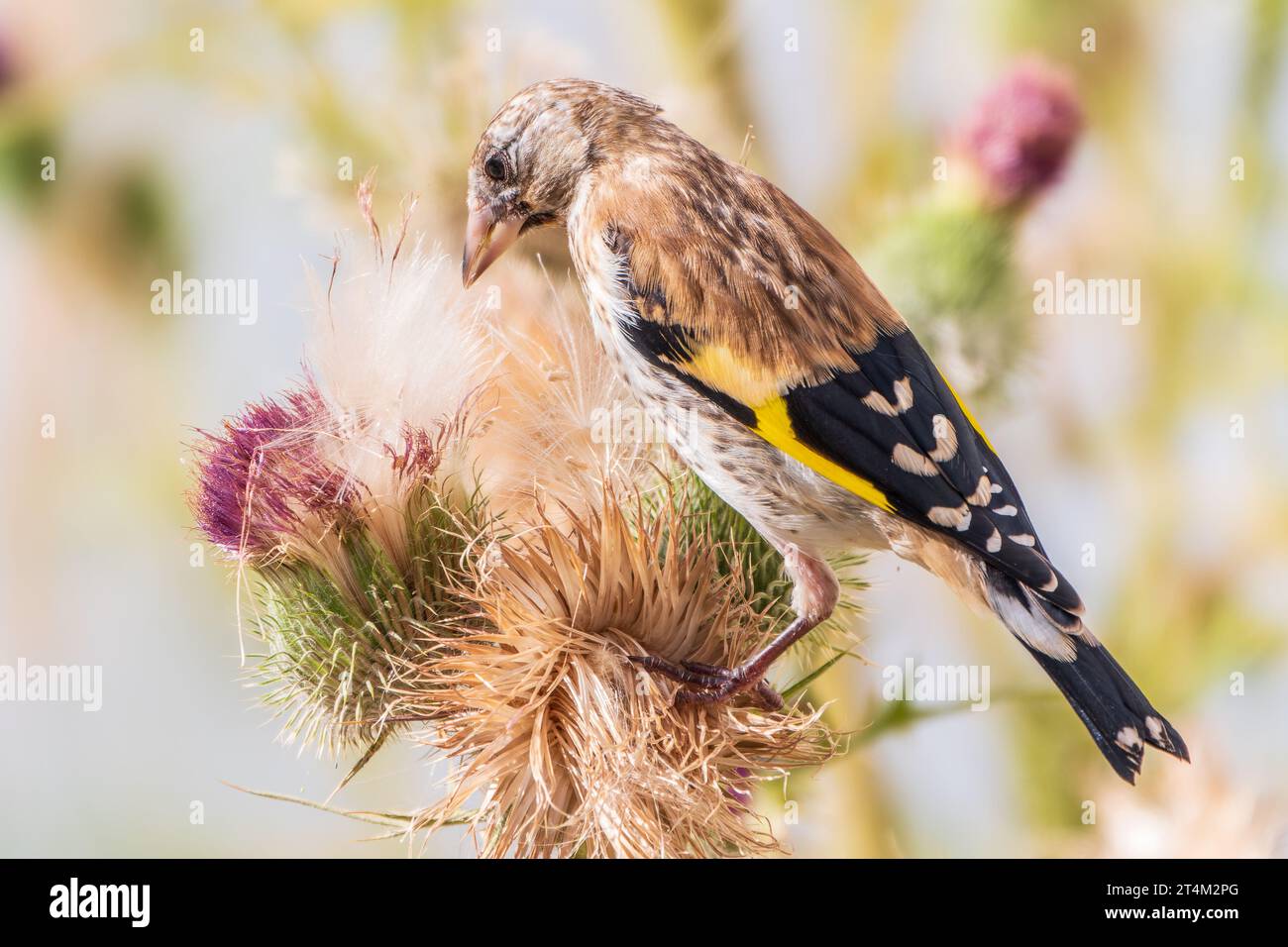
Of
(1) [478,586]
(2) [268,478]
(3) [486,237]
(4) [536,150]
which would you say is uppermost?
(4) [536,150]

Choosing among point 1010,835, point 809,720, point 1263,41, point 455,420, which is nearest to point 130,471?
point 455,420

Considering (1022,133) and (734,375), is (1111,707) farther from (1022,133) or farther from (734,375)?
(1022,133)

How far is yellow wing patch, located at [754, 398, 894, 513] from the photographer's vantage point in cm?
112

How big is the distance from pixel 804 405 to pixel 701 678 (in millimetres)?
316

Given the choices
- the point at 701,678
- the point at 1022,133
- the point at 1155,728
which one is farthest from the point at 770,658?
the point at 1022,133

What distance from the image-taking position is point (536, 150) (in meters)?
1.27

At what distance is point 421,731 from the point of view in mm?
1024

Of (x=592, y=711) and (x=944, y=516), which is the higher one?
(x=944, y=516)

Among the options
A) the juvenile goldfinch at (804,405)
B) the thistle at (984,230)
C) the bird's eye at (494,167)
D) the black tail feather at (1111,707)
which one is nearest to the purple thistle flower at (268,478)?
the juvenile goldfinch at (804,405)

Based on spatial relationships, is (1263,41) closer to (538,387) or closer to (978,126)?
(978,126)

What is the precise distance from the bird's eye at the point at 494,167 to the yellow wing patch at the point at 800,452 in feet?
1.43

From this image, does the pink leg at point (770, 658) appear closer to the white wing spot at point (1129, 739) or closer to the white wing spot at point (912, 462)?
the white wing spot at point (912, 462)

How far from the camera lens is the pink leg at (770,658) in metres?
1.00

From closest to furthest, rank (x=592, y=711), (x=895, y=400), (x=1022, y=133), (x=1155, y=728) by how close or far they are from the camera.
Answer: (x=592, y=711) < (x=1155, y=728) < (x=895, y=400) < (x=1022, y=133)
